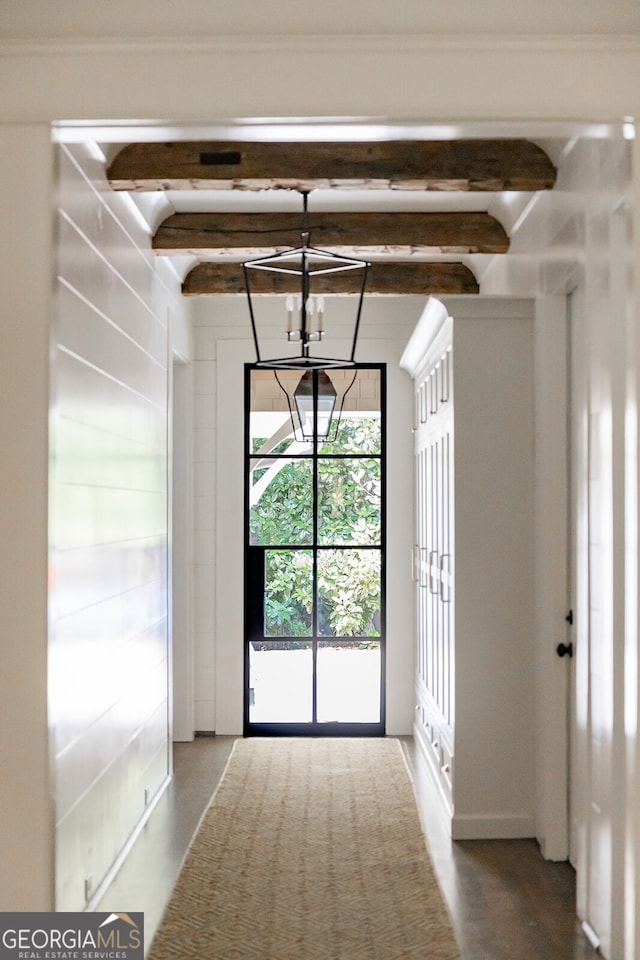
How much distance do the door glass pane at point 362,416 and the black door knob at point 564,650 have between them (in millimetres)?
3076

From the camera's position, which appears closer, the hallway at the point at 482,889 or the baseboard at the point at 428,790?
the hallway at the point at 482,889

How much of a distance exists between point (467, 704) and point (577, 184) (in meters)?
2.23

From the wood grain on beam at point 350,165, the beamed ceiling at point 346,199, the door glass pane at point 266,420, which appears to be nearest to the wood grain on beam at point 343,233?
the beamed ceiling at point 346,199

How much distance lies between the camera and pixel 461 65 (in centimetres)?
254

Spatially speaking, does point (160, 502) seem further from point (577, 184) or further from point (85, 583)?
point (577, 184)

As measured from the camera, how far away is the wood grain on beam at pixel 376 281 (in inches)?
237

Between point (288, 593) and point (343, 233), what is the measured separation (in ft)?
8.97

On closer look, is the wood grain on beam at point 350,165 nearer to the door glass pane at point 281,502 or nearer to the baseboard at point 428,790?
the baseboard at point 428,790

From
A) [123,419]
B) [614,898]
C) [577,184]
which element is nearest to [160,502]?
[123,419]

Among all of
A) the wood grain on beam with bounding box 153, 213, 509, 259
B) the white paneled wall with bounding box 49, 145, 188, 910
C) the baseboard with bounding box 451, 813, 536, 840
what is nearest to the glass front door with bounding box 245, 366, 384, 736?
the white paneled wall with bounding box 49, 145, 188, 910

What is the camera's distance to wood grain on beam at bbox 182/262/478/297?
19.8 ft

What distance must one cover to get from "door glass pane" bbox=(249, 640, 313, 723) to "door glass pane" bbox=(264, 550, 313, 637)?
0.10 metres

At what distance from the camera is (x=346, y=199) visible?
17.1 feet

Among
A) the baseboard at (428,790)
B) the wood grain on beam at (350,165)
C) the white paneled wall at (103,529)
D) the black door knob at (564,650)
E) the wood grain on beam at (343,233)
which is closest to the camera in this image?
the white paneled wall at (103,529)
